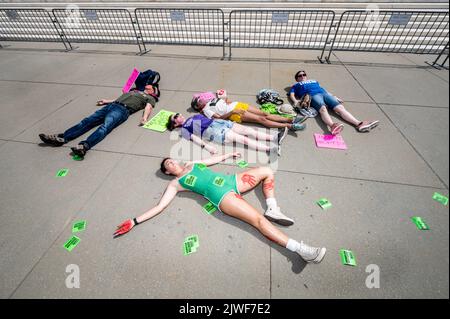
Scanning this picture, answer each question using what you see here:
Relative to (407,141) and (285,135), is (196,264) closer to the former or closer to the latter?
(285,135)

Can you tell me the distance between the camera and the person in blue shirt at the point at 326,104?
4266 mm

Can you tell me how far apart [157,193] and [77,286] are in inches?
56.0

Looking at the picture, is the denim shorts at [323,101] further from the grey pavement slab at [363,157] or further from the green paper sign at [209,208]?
the green paper sign at [209,208]

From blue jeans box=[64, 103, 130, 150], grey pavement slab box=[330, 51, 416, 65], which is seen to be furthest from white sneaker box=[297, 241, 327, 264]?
grey pavement slab box=[330, 51, 416, 65]

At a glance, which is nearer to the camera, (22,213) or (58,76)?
(22,213)

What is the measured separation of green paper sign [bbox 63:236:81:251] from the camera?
Answer: 2.82 metres

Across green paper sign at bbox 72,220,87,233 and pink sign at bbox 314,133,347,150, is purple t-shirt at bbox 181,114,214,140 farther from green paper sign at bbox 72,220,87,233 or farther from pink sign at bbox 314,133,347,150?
green paper sign at bbox 72,220,87,233

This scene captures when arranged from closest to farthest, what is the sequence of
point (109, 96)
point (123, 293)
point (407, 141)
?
1. point (123, 293)
2. point (407, 141)
3. point (109, 96)

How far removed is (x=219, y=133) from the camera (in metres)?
4.10

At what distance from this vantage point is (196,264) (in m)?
2.61

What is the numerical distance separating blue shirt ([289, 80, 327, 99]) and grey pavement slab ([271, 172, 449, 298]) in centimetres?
237

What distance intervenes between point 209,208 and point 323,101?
137 inches

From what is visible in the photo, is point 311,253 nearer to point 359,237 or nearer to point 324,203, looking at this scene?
point 359,237
